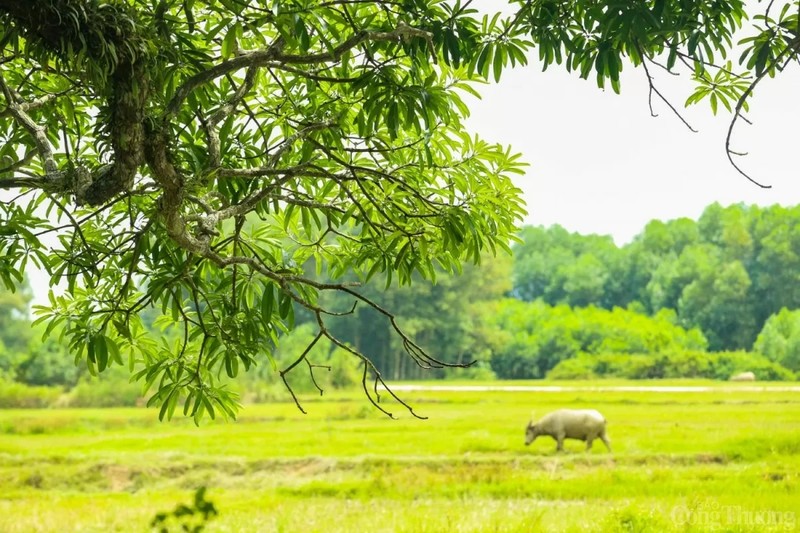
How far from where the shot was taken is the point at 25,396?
12.1 meters

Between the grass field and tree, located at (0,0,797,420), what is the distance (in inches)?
121

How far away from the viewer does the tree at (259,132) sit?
5.58 ft

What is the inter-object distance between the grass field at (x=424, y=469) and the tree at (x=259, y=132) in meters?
3.07

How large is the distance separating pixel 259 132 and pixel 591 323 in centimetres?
1256

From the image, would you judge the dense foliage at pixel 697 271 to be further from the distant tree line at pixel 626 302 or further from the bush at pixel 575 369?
the bush at pixel 575 369

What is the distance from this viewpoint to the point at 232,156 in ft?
7.41

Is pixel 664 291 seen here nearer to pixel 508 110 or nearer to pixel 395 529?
pixel 508 110

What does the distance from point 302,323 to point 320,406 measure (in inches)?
222

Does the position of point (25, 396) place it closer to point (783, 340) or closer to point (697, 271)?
point (783, 340)

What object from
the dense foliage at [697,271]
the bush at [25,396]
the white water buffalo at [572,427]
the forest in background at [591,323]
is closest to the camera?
the white water buffalo at [572,427]

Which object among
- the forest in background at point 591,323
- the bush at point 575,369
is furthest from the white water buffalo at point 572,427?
the bush at point 575,369

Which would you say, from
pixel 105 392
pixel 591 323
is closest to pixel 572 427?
pixel 591 323

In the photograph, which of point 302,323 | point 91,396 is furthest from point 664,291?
point 91,396

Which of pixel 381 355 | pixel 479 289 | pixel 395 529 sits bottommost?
pixel 395 529
